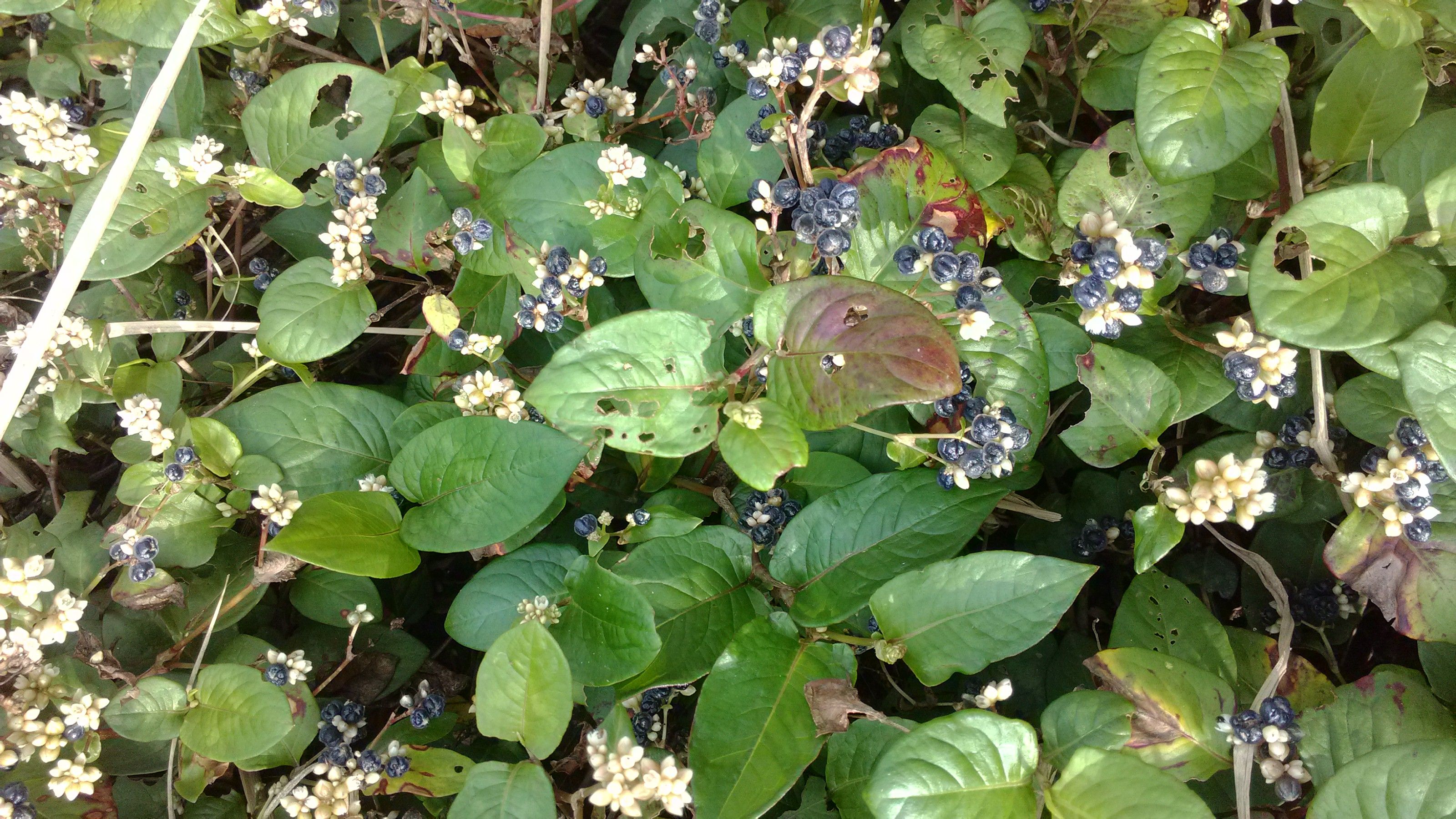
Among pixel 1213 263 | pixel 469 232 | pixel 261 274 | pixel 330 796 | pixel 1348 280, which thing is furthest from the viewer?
pixel 261 274

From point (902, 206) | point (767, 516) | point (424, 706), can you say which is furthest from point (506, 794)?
point (902, 206)

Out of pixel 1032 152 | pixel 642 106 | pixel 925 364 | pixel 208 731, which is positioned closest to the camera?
pixel 925 364

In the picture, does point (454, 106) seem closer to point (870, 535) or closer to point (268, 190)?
point (268, 190)

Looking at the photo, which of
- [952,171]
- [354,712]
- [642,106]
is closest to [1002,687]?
[952,171]

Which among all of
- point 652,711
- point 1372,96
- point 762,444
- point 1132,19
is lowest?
point 652,711

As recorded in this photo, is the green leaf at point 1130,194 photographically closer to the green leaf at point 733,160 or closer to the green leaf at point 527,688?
the green leaf at point 733,160

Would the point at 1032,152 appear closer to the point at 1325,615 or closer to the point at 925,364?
the point at 925,364
